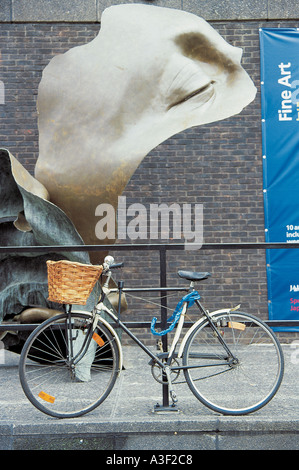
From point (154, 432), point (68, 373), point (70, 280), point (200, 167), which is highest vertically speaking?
point (200, 167)

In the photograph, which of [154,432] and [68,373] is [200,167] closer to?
[68,373]

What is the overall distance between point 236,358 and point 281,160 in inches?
155

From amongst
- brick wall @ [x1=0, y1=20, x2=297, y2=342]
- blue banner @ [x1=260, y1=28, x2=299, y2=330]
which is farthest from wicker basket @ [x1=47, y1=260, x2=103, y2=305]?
blue banner @ [x1=260, y1=28, x2=299, y2=330]

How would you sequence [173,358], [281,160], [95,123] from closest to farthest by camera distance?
[173,358], [95,123], [281,160]

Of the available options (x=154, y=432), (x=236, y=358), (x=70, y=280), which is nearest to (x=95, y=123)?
(x=70, y=280)

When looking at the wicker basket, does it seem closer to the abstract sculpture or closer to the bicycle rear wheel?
the bicycle rear wheel

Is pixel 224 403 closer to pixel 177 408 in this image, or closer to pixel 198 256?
pixel 177 408

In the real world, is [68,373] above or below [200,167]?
below

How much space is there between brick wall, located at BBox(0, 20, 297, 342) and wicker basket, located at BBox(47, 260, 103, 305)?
3.52 meters

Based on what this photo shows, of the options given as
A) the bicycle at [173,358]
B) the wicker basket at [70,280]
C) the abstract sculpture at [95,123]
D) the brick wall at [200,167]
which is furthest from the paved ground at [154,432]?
the brick wall at [200,167]

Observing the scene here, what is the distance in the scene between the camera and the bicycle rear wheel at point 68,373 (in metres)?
3.30

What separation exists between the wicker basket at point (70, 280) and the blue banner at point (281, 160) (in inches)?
156

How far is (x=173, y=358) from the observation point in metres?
3.43

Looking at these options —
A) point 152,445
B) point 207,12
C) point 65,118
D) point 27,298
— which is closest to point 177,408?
point 152,445
